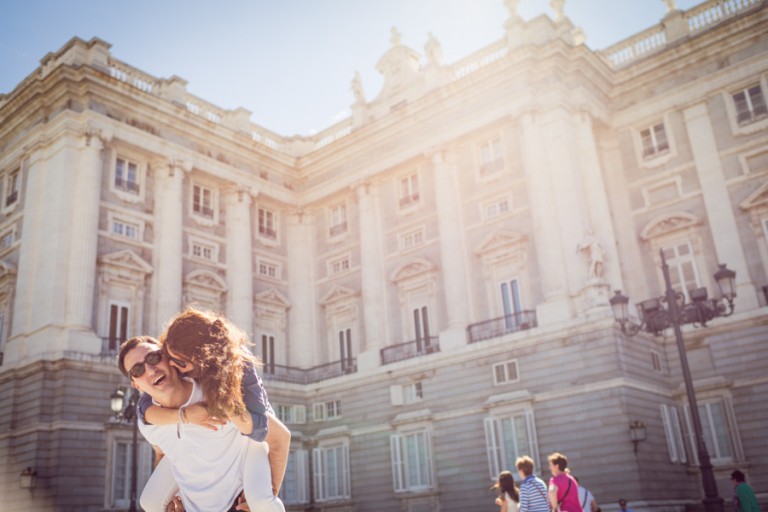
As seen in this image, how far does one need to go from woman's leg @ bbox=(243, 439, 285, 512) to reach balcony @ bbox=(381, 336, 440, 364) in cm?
2395

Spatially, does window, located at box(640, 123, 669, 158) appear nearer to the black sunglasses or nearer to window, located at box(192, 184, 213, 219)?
window, located at box(192, 184, 213, 219)

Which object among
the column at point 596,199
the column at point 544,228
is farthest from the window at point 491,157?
the column at point 596,199

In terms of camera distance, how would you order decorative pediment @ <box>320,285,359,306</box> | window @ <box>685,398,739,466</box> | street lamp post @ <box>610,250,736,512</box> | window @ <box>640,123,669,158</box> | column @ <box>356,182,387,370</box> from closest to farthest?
street lamp post @ <box>610,250,736,512</box> < window @ <box>685,398,739,466</box> < window @ <box>640,123,669,158</box> < column @ <box>356,182,387,370</box> < decorative pediment @ <box>320,285,359,306</box>

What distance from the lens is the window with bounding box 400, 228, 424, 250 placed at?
29156mm

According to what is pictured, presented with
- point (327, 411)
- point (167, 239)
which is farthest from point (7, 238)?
point (327, 411)

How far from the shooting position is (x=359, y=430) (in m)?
27.6

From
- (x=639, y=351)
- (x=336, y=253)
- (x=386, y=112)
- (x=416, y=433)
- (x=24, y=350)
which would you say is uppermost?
(x=386, y=112)

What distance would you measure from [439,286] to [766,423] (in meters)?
11.9

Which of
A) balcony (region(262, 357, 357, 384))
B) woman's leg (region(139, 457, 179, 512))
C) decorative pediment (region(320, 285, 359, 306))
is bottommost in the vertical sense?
woman's leg (region(139, 457, 179, 512))

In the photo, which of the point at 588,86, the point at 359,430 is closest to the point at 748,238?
the point at 588,86

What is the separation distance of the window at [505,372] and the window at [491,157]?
24.5ft

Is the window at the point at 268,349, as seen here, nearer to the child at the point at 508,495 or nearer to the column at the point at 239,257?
the column at the point at 239,257

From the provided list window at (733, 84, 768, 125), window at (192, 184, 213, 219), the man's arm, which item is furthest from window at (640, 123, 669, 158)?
the man's arm

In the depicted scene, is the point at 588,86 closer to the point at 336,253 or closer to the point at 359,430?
the point at 336,253
